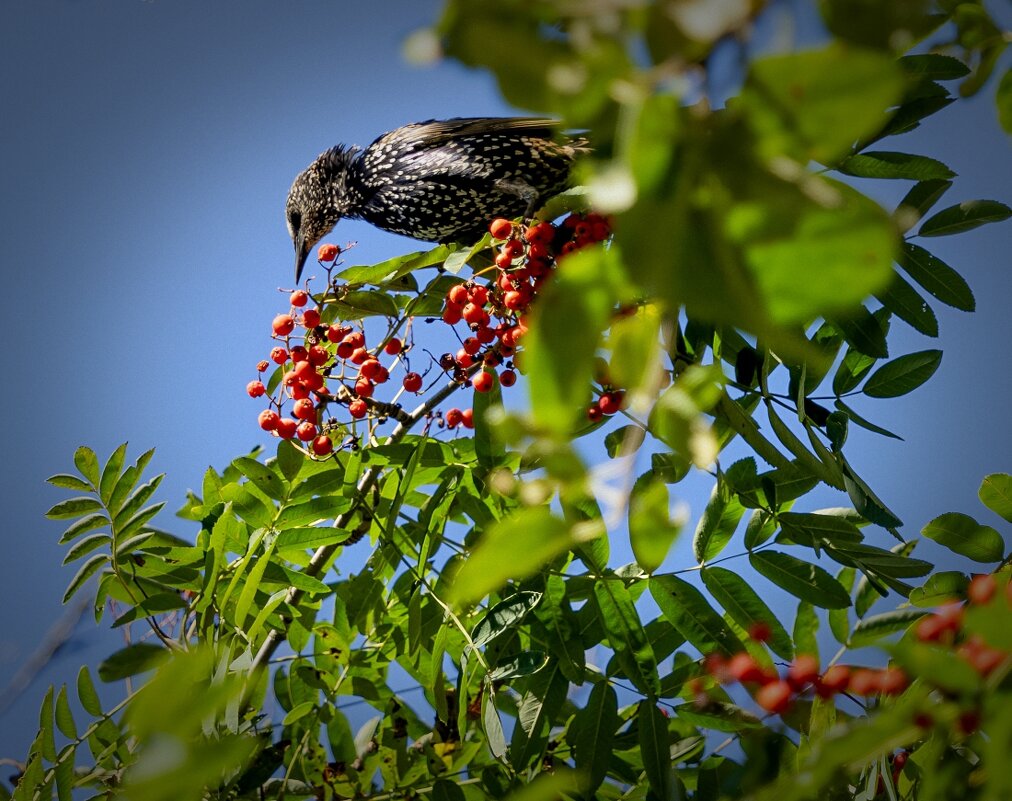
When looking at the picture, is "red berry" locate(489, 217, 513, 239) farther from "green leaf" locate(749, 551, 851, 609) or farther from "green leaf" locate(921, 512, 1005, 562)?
"green leaf" locate(921, 512, 1005, 562)

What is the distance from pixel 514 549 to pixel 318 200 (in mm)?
2956

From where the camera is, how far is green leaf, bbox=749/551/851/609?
1.46m

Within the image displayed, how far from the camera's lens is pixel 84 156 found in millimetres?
4820

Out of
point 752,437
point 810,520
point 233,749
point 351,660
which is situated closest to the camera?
point 233,749

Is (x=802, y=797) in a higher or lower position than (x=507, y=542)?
lower

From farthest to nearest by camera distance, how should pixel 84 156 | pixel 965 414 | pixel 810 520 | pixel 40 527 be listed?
pixel 84 156, pixel 40 527, pixel 965 414, pixel 810 520

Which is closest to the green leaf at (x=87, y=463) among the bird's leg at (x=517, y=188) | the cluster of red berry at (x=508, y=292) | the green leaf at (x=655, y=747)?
the cluster of red berry at (x=508, y=292)

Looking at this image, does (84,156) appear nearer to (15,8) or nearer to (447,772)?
(15,8)

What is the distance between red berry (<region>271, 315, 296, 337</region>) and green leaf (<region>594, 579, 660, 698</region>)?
3.05 ft

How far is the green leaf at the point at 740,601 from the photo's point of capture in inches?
56.7

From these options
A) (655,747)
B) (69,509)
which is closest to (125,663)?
(69,509)

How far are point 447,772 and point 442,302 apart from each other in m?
1.04

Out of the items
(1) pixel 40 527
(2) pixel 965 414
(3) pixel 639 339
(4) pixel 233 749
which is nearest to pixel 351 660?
(4) pixel 233 749

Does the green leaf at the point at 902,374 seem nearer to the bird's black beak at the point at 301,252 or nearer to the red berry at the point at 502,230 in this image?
the red berry at the point at 502,230
